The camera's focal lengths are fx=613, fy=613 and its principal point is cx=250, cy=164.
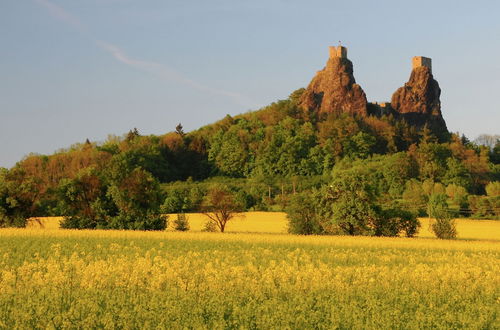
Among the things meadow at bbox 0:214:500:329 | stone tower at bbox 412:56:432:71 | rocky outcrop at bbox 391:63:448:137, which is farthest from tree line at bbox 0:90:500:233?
meadow at bbox 0:214:500:329

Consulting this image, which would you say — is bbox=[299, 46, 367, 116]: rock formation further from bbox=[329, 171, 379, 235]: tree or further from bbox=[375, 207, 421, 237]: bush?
bbox=[329, 171, 379, 235]: tree

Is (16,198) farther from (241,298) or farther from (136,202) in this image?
(241,298)

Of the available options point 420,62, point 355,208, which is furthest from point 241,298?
point 420,62

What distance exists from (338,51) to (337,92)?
1196 cm

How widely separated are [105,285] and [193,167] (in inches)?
5472

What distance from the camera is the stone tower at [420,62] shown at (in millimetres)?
179000

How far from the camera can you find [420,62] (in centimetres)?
17875

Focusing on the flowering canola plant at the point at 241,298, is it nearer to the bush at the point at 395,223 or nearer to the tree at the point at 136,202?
the bush at the point at 395,223

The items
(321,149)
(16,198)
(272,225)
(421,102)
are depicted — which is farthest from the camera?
(421,102)

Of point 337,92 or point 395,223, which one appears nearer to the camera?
point 395,223

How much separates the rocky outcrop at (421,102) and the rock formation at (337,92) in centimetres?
1296

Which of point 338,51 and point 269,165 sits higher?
point 338,51

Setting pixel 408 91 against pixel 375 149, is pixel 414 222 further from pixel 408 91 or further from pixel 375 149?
pixel 408 91

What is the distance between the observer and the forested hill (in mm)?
122156
